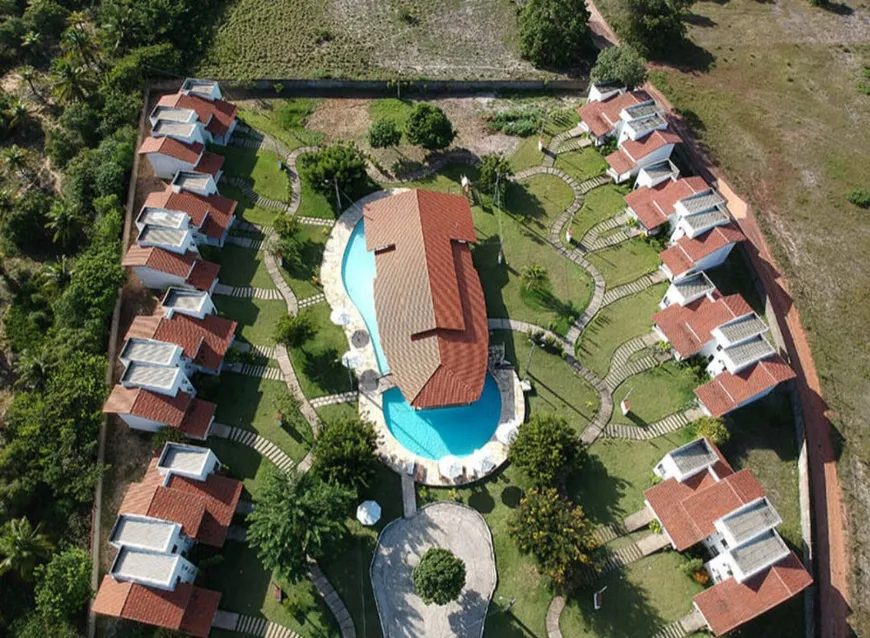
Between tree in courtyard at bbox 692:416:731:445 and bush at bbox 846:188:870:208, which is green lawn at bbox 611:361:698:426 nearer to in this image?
tree in courtyard at bbox 692:416:731:445

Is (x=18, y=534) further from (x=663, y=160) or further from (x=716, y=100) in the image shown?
(x=716, y=100)

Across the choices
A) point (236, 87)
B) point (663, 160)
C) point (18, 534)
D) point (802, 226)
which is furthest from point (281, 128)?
point (802, 226)

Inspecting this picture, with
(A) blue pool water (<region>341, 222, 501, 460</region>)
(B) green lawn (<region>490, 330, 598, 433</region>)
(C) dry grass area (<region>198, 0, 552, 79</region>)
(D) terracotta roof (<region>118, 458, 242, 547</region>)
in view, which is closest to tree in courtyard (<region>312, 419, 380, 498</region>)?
(A) blue pool water (<region>341, 222, 501, 460</region>)

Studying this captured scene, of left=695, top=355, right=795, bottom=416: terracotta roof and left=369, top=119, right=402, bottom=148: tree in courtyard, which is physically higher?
left=369, top=119, right=402, bottom=148: tree in courtyard

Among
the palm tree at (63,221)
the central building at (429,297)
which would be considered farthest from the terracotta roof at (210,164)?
the central building at (429,297)

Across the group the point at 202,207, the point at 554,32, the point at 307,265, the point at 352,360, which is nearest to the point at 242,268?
the point at 307,265
